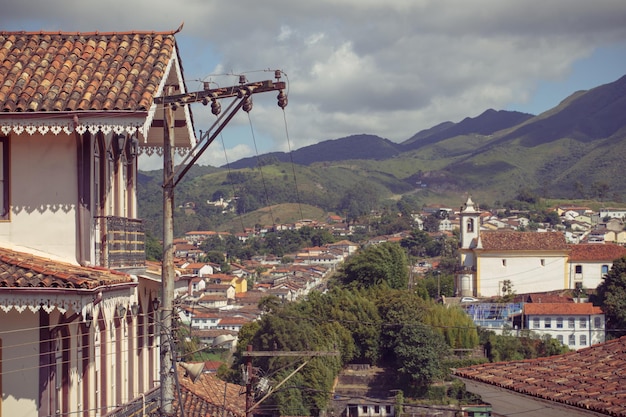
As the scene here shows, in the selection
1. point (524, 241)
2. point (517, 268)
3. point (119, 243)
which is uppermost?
point (119, 243)

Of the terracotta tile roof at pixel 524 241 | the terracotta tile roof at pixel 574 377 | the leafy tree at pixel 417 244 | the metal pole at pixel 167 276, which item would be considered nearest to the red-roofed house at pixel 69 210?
the metal pole at pixel 167 276

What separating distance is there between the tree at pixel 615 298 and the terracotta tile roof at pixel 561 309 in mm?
1017

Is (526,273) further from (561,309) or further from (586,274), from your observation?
(561,309)

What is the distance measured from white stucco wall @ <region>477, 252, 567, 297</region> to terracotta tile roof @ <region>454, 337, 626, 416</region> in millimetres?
82667

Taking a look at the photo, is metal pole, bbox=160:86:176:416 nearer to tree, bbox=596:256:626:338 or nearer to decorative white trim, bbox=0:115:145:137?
decorative white trim, bbox=0:115:145:137

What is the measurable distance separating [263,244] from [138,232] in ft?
610

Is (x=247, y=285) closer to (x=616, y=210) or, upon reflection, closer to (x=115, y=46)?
(x=616, y=210)

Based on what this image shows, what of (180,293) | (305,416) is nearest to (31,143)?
(180,293)

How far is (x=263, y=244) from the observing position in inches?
7840

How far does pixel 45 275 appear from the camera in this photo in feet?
33.0

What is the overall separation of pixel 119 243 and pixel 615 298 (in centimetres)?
6913

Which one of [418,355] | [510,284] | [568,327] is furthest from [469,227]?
[418,355]

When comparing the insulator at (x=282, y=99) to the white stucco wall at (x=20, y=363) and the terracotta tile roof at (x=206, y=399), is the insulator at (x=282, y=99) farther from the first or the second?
the terracotta tile roof at (x=206, y=399)

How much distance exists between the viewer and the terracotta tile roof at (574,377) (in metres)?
11.5
